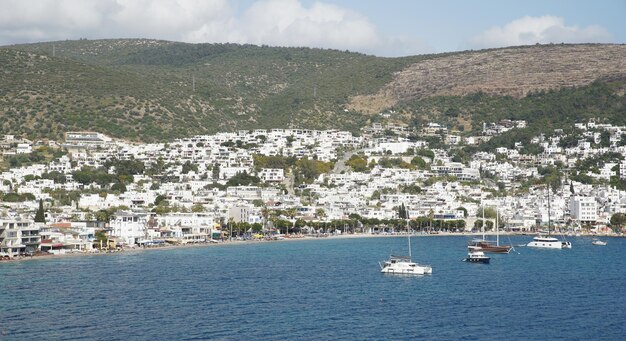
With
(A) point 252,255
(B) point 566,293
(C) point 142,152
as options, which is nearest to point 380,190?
(C) point 142,152

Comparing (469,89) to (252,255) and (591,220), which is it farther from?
(252,255)

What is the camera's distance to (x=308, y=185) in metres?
122

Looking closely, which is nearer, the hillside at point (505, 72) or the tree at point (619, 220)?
the tree at point (619, 220)

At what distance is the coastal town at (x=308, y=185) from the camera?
3629 inches

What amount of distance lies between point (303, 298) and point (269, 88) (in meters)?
137

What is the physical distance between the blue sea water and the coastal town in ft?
54.5

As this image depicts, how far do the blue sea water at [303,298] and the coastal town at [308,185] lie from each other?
54.5 feet

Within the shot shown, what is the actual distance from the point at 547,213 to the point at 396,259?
5090cm

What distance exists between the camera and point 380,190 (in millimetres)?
120250

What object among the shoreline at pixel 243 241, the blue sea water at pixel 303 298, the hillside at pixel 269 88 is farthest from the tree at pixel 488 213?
the hillside at pixel 269 88

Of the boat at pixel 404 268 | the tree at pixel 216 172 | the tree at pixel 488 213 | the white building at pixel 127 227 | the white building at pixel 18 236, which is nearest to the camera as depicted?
the boat at pixel 404 268

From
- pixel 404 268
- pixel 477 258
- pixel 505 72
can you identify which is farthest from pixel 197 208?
pixel 505 72

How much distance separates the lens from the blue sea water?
133 ft

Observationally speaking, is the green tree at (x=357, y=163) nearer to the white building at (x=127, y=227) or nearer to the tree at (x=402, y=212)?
the tree at (x=402, y=212)
